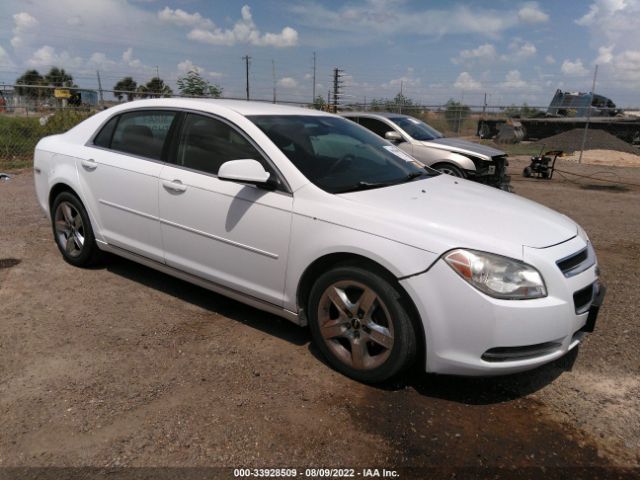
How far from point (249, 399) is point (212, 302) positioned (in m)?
1.48

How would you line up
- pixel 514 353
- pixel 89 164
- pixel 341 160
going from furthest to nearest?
pixel 89 164 → pixel 341 160 → pixel 514 353

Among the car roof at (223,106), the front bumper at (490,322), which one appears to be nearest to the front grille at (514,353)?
the front bumper at (490,322)

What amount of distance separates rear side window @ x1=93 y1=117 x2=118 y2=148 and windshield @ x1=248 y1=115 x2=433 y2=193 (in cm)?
155

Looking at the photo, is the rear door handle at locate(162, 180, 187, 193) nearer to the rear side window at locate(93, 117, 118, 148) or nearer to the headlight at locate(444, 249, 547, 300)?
the rear side window at locate(93, 117, 118, 148)

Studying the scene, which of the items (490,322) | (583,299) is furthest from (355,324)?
(583,299)

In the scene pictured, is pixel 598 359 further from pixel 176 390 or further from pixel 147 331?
pixel 147 331

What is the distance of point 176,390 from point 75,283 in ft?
6.94

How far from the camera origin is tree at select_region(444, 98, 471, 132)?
74.5 ft

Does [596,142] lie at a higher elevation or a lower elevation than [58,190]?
lower

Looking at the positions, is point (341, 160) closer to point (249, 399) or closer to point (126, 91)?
point (249, 399)

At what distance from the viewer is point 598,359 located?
11.5 ft

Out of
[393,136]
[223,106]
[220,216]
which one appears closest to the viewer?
[220,216]

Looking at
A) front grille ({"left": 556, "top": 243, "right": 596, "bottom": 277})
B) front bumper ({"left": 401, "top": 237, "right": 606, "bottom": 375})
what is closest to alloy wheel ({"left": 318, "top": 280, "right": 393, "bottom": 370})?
front bumper ({"left": 401, "top": 237, "right": 606, "bottom": 375})

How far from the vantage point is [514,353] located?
8.94ft
